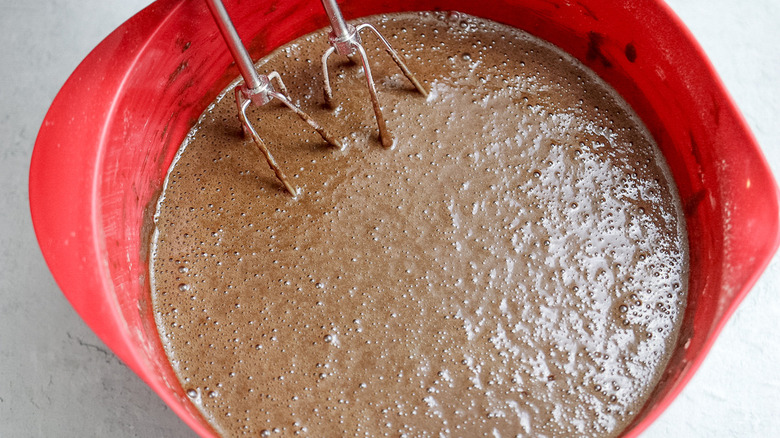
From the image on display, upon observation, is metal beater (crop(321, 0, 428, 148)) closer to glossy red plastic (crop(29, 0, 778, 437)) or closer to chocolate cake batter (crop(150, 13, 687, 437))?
chocolate cake batter (crop(150, 13, 687, 437))

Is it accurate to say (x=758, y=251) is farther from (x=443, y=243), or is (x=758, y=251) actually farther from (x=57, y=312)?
(x=57, y=312)

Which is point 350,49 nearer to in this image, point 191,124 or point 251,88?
point 251,88

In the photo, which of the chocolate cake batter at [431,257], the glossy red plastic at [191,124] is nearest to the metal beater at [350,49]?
the chocolate cake batter at [431,257]

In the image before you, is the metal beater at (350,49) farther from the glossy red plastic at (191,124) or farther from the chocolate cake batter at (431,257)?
the glossy red plastic at (191,124)

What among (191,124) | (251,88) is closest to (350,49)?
(251,88)

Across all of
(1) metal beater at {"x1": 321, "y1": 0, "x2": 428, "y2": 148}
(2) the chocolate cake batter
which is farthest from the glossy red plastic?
(1) metal beater at {"x1": 321, "y1": 0, "x2": 428, "y2": 148}

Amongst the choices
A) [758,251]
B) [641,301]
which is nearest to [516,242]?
[641,301]

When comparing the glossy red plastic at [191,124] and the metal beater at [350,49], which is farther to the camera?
the metal beater at [350,49]
